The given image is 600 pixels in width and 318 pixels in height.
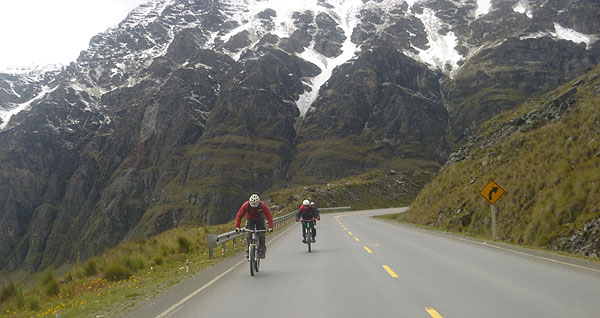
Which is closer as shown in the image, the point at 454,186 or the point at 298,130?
the point at 454,186

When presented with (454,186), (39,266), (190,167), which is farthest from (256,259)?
(39,266)

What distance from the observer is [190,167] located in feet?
534

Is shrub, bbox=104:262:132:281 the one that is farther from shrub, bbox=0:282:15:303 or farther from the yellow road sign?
the yellow road sign

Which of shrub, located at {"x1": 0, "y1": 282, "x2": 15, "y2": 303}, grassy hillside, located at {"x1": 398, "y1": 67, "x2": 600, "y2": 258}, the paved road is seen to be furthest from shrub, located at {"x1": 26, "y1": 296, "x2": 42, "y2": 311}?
grassy hillside, located at {"x1": 398, "y1": 67, "x2": 600, "y2": 258}

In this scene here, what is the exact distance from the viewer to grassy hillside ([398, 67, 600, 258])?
615 inches

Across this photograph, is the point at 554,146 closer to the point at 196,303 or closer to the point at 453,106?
the point at 196,303

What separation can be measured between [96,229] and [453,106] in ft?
480

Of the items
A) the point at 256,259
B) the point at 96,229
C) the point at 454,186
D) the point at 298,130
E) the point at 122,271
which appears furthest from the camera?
the point at 298,130

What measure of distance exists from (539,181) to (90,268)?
17.8m

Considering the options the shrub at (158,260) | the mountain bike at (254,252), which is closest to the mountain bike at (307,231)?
the mountain bike at (254,252)

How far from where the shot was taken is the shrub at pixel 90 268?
597 inches

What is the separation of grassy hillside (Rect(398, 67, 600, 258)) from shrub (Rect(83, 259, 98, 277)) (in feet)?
49.9

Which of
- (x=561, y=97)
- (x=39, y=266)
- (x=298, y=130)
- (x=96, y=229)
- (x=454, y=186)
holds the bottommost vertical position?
(x=39, y=266)

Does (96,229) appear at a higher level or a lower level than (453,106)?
lower
